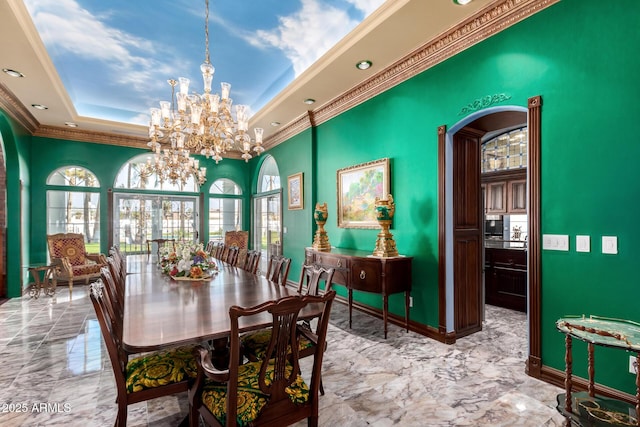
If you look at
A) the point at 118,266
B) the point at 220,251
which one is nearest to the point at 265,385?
the point at 118,266

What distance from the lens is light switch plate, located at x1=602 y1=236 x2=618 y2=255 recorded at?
2176 mm

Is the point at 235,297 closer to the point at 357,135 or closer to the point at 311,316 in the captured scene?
the point at 311,316

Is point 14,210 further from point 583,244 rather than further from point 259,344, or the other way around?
point 583,244

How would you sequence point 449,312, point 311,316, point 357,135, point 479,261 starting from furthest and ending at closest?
1. point 357,135
2. point 479,261
3. point 449,312
4. point 311,316

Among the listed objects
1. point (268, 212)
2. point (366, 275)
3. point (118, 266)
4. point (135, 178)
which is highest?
Result: point (135, 178)

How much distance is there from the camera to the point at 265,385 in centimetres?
150

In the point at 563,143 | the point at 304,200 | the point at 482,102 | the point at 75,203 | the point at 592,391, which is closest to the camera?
the point at 592,391

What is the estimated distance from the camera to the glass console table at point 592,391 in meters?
1.62

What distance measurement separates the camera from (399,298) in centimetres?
396

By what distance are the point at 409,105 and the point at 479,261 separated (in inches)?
79.1

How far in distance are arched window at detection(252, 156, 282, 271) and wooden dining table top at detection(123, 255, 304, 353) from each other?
3.62 metres

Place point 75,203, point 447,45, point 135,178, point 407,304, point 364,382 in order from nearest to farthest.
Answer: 1. point 364,382
2. point 447,45
3. point 407,304
4. point 75,203
5. point 135,178

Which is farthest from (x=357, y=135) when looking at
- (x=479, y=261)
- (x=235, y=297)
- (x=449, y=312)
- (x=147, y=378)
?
(x=147, y=378)

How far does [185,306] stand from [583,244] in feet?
9.34
